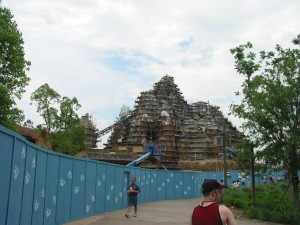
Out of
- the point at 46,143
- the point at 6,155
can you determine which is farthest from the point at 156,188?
the point at 6,155

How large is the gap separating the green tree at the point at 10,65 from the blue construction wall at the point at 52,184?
9930 millimetres

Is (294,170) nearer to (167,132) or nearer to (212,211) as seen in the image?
(212,211)

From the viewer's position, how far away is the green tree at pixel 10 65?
1019 inches

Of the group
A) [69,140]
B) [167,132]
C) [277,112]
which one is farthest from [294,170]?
[167,132]

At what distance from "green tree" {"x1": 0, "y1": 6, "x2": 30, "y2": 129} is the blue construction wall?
391 inches

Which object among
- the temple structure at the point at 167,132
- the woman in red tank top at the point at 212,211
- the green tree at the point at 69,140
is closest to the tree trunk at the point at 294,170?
the woman in red tank top at the point at 212,211

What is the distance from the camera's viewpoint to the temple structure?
251 ft

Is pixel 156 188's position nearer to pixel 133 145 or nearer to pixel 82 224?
pixel 82 224

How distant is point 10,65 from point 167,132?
176 feet

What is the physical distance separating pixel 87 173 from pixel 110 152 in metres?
45.2

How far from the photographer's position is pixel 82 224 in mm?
13164

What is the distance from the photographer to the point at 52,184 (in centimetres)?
1173

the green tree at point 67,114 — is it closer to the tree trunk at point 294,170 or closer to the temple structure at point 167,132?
the temple structure at point 167,132

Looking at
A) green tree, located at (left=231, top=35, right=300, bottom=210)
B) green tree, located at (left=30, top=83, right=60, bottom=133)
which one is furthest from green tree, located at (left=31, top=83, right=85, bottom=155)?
green tree, located at (left=231, top=35, right=300, bottom=210)
